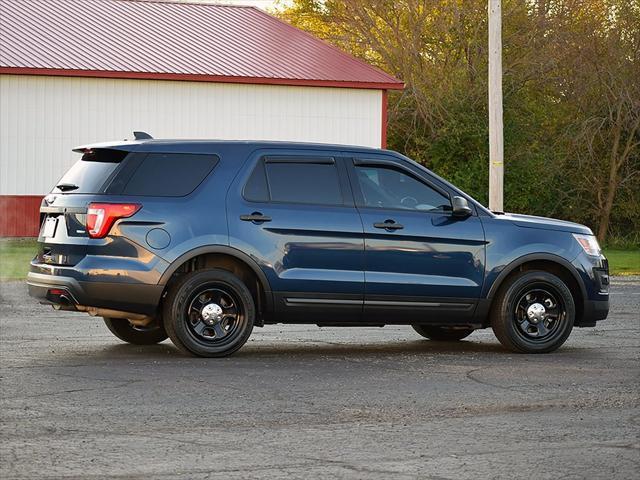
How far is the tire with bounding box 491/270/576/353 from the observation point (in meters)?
11.9

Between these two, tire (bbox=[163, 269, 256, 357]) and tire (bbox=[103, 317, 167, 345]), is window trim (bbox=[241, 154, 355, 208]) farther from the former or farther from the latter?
tire (bbox=[103, 317, 167, 345])

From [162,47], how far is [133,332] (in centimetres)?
2227

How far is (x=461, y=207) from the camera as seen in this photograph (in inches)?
463

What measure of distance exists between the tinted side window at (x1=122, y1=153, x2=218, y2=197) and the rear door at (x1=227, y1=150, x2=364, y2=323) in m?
0.31

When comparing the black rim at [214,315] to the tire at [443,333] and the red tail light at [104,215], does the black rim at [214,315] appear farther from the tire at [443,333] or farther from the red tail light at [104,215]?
the tire at [443,333]

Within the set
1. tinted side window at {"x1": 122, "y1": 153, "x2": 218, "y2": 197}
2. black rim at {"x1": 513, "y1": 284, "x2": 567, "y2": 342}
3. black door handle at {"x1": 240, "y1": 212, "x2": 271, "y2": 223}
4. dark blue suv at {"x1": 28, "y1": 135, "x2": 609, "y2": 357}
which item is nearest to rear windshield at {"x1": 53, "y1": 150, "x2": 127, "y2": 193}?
dark blue suv at {"x1": 28, "y1": 135, "x2": 609, "y2": 357}

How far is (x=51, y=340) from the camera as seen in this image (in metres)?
12.5

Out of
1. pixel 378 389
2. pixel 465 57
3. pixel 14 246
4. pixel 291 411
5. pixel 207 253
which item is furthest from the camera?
pixel 465 57

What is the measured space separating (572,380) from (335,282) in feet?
7.43

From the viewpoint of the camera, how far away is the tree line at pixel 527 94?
3881 cm

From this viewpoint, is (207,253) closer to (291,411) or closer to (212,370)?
(212,370)

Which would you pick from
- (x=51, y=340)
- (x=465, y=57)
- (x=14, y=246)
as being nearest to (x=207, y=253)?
(x=51, y=340)

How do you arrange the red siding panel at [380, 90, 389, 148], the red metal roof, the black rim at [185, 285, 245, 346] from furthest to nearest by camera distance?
the red siding panel at [380, 90, 389, 148] < the red metal roof < the black rim at [185, 285, 245, 346]

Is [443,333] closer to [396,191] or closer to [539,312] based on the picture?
[539,312]
